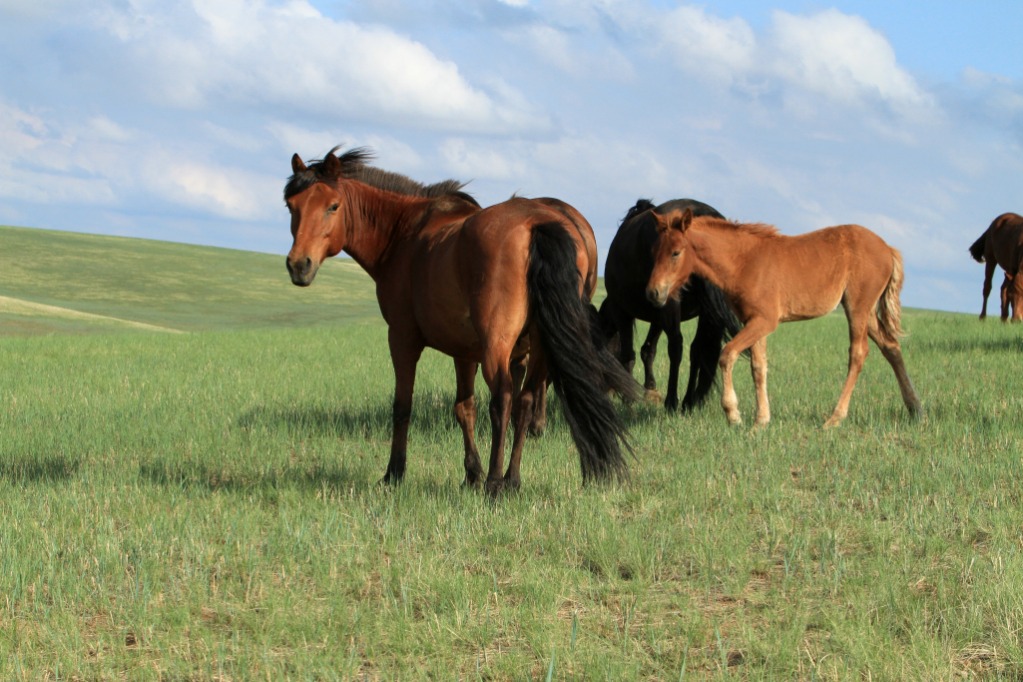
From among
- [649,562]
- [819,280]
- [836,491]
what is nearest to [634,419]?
[819,280]

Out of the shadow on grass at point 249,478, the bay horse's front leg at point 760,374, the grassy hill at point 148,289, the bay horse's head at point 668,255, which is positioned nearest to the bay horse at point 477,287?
the shadow on grass at point 249,478

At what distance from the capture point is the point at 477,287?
20.2 feet

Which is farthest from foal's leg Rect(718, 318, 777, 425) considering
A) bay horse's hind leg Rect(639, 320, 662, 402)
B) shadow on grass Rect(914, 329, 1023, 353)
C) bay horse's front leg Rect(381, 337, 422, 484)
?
shadow on grass Rect(914, 329, 1023, 353)

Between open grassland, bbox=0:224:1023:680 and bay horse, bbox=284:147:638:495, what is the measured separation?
1.18 feet

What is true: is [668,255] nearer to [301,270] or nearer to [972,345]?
[301,270]

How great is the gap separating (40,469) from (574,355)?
5.02 metres

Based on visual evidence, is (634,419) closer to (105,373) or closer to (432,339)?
(432,339)

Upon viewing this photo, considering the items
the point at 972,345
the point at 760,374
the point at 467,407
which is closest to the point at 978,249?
the point at 972,345

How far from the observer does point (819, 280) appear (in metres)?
9.27

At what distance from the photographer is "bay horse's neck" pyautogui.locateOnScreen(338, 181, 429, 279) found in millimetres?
7214

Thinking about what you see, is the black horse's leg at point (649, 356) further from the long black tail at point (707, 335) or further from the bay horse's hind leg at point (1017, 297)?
the bay horse's hind leg at point (1017, 297)

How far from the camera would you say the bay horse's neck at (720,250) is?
29.6 ft

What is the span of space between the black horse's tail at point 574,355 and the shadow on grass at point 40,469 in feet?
13.7

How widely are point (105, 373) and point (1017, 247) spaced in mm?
17107
